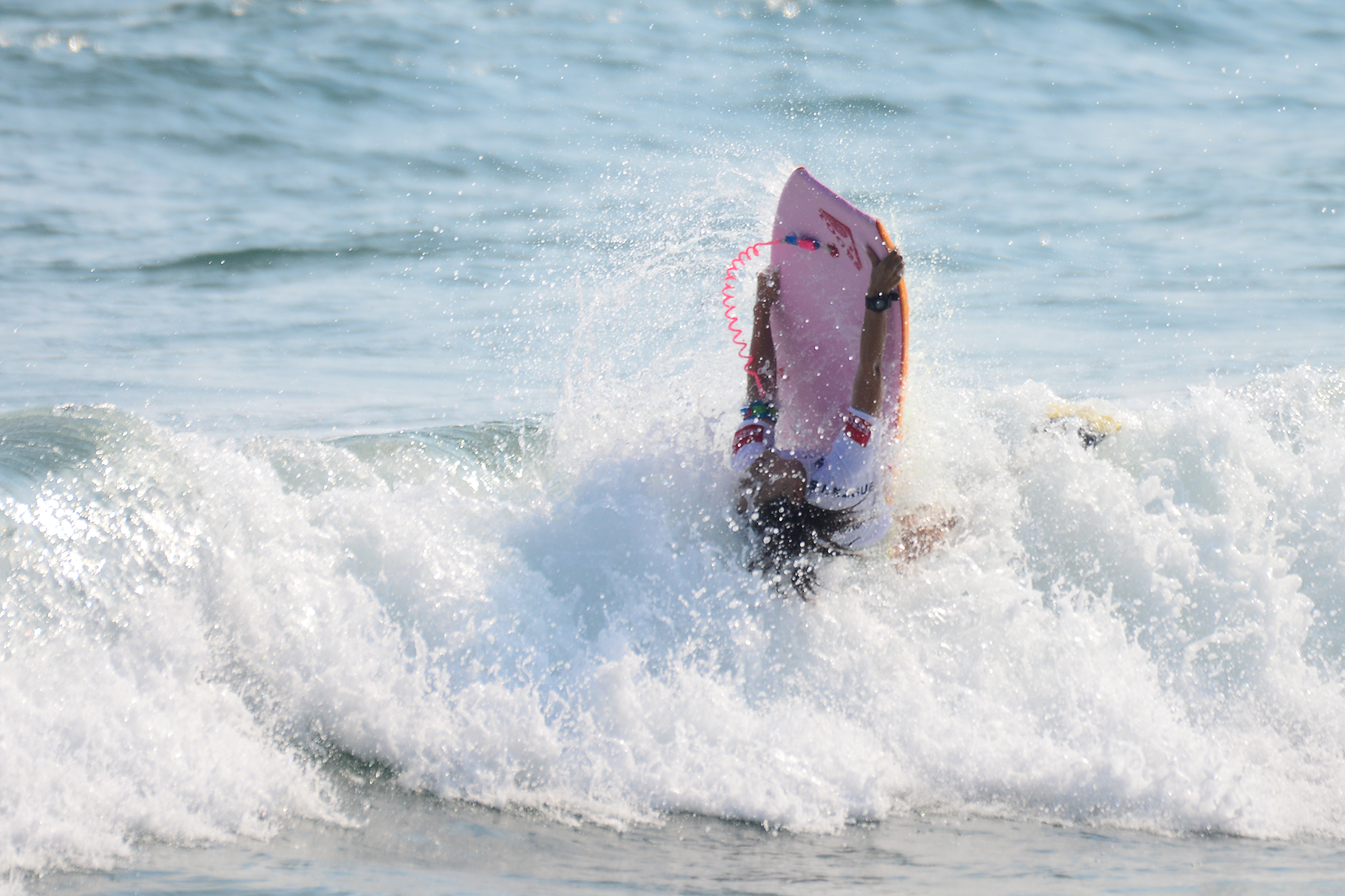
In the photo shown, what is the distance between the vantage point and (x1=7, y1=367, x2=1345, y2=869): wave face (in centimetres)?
385

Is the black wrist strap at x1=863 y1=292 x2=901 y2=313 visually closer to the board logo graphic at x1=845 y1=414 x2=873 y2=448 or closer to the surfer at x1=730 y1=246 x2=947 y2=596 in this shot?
the surfer at x1=730 y1=246 x2=947 y2=596

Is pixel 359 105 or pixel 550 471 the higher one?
pixel 359 105

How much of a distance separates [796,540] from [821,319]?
3.38 ft

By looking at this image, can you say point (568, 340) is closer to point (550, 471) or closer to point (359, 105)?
point (550, 471)

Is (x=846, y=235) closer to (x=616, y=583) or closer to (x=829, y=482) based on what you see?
(x=829, y=482)

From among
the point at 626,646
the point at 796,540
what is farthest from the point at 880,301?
the point at 626,646

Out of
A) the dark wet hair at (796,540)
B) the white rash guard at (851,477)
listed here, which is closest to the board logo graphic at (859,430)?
the white rash guard at (851,477)

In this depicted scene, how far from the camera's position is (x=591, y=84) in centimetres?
1758

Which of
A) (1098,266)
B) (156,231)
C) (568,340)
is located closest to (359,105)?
(156,231)

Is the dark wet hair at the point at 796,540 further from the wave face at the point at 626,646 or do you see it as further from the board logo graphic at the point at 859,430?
the board logo graphic at the point at 859,430

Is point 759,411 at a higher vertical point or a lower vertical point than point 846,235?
lower

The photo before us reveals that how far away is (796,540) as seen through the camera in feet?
15.9

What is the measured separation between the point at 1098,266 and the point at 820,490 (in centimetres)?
820

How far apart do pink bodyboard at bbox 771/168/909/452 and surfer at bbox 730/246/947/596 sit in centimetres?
12
